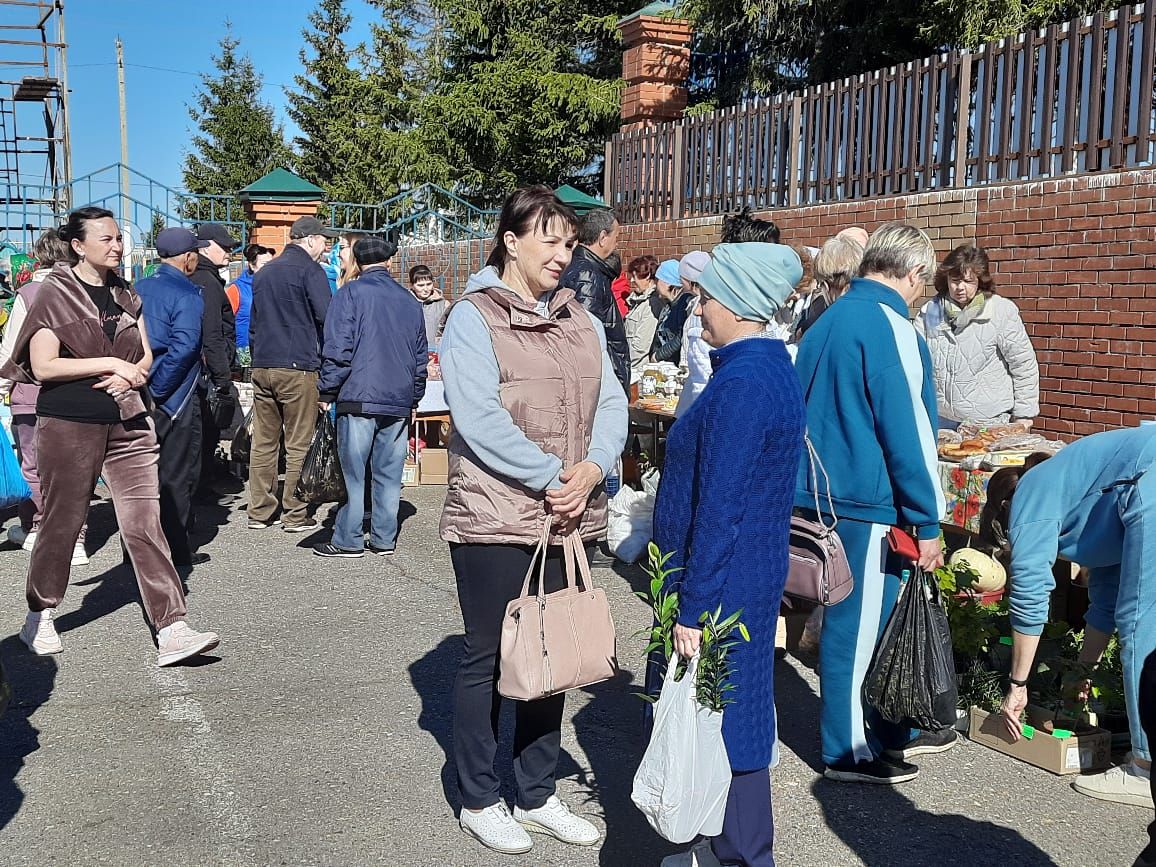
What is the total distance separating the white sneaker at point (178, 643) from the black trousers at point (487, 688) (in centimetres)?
214

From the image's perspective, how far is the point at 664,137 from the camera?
1280cm

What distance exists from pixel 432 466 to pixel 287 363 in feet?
8.11

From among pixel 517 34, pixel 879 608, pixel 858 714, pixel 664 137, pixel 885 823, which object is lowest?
pixel 885 823

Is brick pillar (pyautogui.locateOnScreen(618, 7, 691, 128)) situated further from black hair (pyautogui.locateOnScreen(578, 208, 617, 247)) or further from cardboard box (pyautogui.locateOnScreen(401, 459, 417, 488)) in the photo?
black hair (pyautogui.locateOnScreen(578, 208, 617, 247))

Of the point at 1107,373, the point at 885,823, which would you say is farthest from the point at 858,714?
the point at 1107,373

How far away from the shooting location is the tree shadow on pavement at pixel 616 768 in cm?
372

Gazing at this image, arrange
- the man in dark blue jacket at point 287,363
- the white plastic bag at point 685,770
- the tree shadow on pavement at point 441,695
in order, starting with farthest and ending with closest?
the man in dark blue jacket at point 287,363
the tree shadow on pavement at point 441,695
the white plastic bag at point 685,770

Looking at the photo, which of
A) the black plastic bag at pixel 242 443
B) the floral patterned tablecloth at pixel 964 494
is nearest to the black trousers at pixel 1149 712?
the floral patterned tablecloth at pixel 964 494

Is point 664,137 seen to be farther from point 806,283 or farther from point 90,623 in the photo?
point 90,623

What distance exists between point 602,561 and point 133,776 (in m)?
4.00

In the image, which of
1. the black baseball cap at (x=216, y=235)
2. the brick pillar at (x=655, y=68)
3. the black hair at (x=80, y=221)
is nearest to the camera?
the black hair at (x=80, y=221)

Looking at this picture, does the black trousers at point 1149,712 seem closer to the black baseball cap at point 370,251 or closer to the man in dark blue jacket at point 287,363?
the black baseball cap at point 370,251

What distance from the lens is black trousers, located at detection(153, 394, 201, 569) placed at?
695 centimetres

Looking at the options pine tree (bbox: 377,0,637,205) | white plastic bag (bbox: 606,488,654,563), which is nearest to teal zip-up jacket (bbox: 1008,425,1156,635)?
white plastic bag (bbox: 606,488,654,563)
